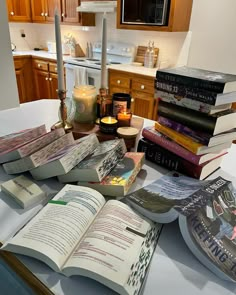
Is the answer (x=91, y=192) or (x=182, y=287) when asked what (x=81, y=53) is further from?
(x=182, y=287)

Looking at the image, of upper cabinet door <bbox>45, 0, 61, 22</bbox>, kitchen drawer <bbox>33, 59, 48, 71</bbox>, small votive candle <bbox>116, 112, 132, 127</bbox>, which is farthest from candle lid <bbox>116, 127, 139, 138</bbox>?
upper cabinet door <bbox>45, 0, 61, 22</bbox>

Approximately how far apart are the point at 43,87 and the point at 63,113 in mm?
3162

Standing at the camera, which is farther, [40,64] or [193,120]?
[40,64]

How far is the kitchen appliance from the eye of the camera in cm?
300

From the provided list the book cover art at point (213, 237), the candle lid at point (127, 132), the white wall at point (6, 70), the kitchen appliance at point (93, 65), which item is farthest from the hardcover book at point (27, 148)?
the kitchen appliance at point (93, 65)

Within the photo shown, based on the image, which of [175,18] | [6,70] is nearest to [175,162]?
[6,70]

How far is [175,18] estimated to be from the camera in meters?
2.44

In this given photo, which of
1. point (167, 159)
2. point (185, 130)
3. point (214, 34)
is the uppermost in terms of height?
point (214, 34)

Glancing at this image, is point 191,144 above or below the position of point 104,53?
below

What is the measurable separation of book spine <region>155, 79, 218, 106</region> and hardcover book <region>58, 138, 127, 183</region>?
0.79ft

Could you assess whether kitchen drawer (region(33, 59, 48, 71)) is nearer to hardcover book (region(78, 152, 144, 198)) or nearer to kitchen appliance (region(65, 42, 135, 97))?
kitchen appliance (region(65, 42, 135, 97))

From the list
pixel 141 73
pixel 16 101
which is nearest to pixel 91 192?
pixel 16 101

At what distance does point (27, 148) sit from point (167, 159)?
462mm

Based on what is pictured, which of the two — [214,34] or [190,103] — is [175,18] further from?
[190,103]
